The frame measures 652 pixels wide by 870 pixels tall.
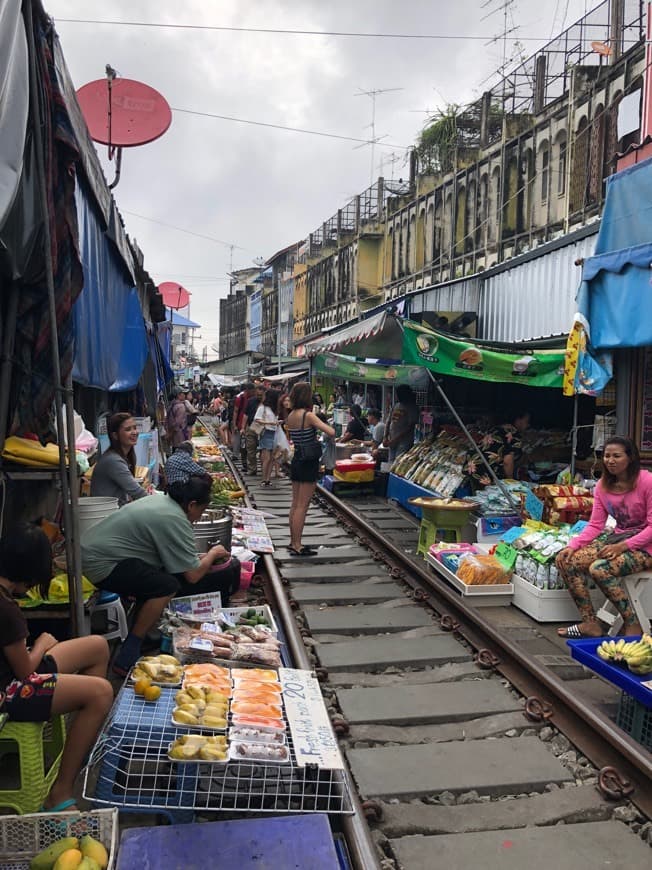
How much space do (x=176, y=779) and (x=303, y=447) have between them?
5384mm

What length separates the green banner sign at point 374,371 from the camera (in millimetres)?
12320

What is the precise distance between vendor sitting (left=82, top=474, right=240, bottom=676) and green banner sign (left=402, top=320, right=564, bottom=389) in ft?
14.3

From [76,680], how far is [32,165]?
237 centimetres

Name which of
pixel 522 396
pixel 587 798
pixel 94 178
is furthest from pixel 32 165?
pixel 522 396

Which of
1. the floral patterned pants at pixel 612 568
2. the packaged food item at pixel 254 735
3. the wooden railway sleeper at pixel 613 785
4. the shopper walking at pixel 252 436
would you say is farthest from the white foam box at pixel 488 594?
the shopper walking at pixel 252 436

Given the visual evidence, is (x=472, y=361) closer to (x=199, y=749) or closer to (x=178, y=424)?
(x=199, y=749)

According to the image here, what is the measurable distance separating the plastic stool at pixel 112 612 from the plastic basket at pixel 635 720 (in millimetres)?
3466

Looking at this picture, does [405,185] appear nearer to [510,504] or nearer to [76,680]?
[510,504]

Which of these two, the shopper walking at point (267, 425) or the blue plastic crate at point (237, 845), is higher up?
the shopper walking at point (267, 425)

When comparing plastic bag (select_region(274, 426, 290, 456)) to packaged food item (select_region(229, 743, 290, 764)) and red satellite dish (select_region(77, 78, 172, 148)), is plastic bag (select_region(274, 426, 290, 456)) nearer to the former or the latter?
red satellite dish (select_region(77, 78, 172, 148))

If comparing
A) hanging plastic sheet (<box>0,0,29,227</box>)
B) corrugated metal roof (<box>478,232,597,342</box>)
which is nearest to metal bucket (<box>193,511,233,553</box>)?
hanging plastic sheet (<box>0,0,29,227</box>)

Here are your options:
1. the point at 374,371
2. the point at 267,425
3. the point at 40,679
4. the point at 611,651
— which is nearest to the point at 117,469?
the point at 40,679

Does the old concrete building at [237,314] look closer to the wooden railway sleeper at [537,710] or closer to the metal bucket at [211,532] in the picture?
the metal bucket at [211,532]

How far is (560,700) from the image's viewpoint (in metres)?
4.73
